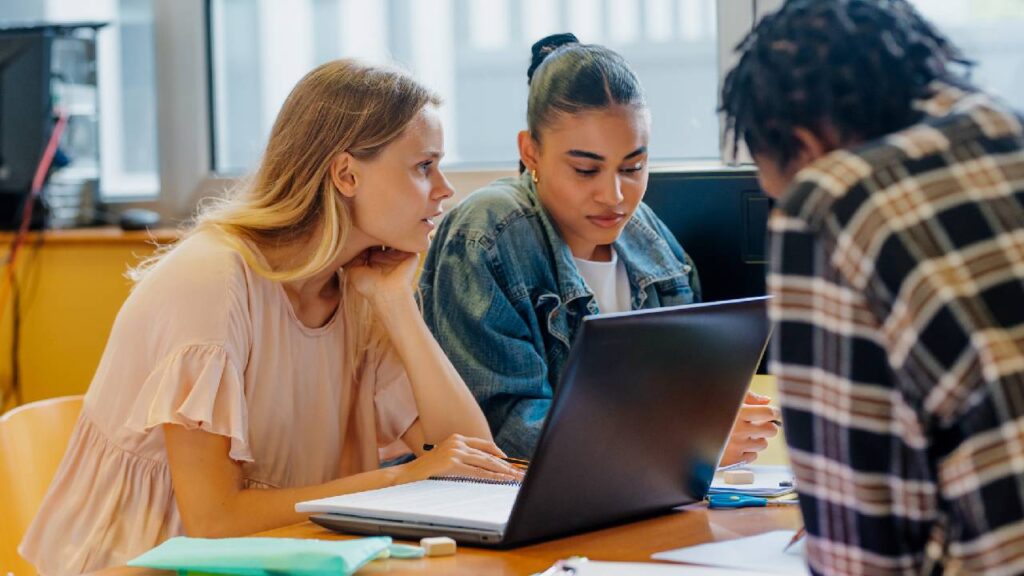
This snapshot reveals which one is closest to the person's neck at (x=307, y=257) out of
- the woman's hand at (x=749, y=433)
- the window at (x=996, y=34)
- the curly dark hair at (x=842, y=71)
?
the woman's hand at (x=749, y=433)

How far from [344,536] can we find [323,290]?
1.81 feet

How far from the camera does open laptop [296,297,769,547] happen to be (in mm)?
1012

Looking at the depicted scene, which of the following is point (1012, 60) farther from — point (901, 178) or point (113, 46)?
point (113, 46)

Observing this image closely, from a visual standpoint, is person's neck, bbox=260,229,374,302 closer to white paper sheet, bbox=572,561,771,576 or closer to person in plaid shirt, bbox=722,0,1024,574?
white paper sheet, bbox=572,561,771,576

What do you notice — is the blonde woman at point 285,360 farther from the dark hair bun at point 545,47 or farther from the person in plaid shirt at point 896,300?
the person in plaid shirt at point 896,300

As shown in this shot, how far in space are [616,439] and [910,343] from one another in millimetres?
450

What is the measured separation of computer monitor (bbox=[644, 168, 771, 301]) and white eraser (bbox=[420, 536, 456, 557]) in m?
0.75

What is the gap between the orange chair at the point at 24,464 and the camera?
1.47 m

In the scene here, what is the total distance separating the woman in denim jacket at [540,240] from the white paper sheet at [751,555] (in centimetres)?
52

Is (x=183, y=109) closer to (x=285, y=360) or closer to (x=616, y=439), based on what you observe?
(x=285, y=360)

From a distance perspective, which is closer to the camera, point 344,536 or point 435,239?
point 344,536

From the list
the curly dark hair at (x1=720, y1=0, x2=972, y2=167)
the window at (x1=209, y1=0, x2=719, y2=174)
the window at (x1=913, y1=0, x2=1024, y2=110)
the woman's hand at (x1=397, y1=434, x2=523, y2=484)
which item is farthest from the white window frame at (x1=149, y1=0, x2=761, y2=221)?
the curly dark hair at (x1=720, y1=0, x2=972, y2=167)

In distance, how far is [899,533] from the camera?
27.7 inches

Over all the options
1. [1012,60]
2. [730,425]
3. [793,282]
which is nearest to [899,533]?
[793,282]
